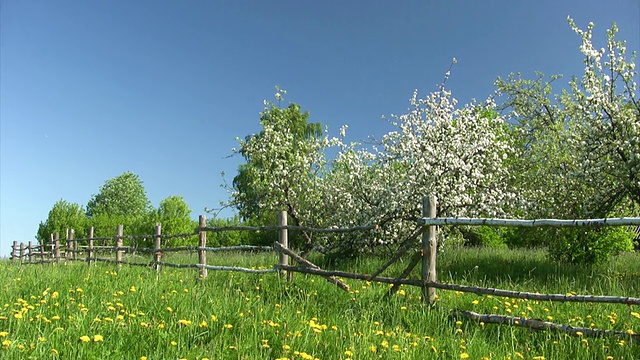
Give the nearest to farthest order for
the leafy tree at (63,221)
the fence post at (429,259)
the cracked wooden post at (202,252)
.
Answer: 1. the fence post at (429,259)
2. the cracked wooden post at (202,252)
3. the leafy tree at (63,221)

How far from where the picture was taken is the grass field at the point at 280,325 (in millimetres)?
4098

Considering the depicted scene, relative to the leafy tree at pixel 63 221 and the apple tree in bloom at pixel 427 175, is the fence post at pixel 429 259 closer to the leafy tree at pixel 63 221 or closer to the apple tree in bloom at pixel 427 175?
the apple tree in bloom at pixel 427 175

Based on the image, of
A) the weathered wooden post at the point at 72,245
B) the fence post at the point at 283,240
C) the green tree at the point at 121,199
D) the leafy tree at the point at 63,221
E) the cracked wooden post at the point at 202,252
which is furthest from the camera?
the green tree at the point at 121,199

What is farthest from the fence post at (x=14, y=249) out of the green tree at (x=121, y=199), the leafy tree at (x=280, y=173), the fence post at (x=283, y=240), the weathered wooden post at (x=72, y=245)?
the fence post at (x=283, y=240)

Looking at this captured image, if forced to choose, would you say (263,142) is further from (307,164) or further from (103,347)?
(103,347)

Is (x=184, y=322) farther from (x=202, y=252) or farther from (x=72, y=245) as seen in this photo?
(x=72, y=245)

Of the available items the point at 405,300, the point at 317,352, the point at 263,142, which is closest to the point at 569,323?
the point at 405,300

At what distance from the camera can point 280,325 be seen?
4758mm

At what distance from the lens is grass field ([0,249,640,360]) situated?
4098 mm

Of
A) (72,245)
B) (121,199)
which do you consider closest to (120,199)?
(121,199)

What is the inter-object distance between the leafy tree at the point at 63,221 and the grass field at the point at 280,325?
1222 inches

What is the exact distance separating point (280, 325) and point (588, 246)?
37.4 ft

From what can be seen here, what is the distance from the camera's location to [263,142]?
17.8 metres

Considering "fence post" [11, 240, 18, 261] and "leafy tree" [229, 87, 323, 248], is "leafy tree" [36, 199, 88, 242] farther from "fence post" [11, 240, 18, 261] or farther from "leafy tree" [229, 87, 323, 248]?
"leafy tree" [229, 87, 323, 248]
